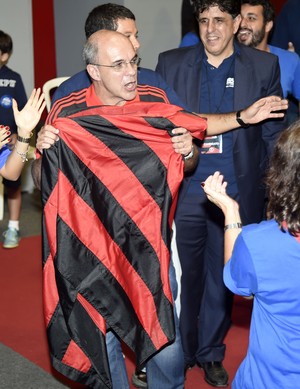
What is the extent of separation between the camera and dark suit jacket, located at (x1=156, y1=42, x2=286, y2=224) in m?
3.47

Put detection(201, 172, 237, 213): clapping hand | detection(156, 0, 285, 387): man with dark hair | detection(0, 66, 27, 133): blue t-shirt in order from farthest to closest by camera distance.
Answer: detection(0, 66, 27, 133): blue t-shirt
detection(156, 0, 285, 387): man with dark hair
detection(201, 172, 237, 213): clapping hand

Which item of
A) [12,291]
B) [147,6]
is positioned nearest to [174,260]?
[12,291]

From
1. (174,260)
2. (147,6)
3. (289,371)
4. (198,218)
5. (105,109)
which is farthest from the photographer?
(147,6)

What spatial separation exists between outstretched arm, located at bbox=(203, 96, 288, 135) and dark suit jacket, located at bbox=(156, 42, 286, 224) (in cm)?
9

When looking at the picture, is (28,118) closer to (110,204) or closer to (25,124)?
(25,124)

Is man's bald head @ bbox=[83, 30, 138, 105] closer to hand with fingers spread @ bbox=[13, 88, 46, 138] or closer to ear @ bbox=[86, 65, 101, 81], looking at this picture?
ear @ bbox=[86, 65, 101, 81]

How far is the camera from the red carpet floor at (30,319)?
3.83 metres

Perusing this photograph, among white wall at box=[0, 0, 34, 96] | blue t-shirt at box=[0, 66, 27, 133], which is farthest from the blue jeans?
white wall at box=[0, 0, 34, 96]

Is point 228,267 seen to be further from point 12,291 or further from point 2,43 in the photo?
point 2,43

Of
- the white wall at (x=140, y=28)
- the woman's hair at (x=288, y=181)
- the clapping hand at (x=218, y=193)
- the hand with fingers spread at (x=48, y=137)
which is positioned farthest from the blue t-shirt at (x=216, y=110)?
the white wall at (x=140, y=28)

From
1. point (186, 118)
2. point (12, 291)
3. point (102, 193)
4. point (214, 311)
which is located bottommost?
point (12, 291)

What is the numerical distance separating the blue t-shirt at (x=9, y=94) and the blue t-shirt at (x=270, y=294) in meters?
4.19

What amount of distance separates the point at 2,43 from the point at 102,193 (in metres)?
3.43

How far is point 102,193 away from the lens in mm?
2859
